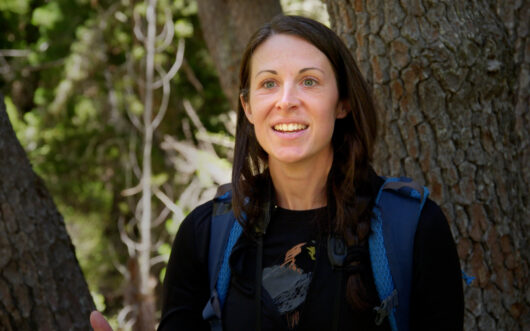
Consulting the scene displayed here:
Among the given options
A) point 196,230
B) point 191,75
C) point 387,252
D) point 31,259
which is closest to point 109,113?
point 191,75

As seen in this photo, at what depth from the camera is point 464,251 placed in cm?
257

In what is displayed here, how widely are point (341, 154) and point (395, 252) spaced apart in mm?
482

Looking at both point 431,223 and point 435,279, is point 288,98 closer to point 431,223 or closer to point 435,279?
point 431,223

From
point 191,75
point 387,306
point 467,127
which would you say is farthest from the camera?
point 191,75

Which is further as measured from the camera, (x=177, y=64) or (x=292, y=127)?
(x=177, y=64)

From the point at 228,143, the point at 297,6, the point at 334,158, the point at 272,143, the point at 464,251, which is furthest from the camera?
the point at 297,6

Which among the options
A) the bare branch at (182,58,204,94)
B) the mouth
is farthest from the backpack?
the bare branch at (182,58,204,94)

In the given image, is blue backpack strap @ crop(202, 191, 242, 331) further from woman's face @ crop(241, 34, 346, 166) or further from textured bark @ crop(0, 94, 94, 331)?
textured bark @ crop(0, 94, 94, 331)

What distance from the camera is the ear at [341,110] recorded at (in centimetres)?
205

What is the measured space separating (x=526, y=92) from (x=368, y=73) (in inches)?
30.7

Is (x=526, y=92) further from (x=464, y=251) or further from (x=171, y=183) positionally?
(x=171, y=183)

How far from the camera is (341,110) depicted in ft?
6.77

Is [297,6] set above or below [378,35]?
above

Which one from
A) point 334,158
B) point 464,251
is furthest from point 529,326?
point 334,158
